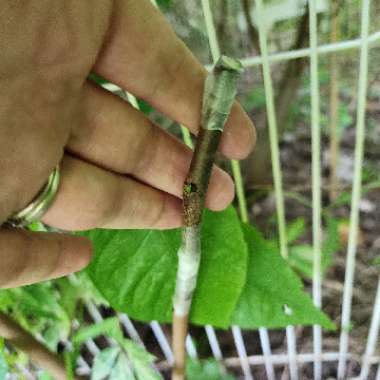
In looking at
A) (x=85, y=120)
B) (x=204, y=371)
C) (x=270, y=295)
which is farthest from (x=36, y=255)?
(x=204, y=371)

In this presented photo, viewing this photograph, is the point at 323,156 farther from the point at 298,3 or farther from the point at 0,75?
the point at 0,75

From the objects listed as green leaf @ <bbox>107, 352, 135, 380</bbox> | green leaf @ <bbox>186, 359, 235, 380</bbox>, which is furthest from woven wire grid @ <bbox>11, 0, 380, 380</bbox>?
green leaf @ <bbox>107, 352, 135, 380</bbox>

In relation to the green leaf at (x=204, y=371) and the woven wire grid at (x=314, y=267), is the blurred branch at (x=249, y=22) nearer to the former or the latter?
the woven wire grid at (x=314, y=267)

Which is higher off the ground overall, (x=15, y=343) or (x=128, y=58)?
(x=128, y=58)

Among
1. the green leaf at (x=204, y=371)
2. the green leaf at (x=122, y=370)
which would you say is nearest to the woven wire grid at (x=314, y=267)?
the green leaf at (x=204, y=371)

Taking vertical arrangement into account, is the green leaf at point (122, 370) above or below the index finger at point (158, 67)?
below

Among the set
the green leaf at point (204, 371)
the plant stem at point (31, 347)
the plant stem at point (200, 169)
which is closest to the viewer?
the plant stem at point (200, 169)

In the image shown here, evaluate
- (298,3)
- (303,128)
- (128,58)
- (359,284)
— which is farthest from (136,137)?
(303,128)
